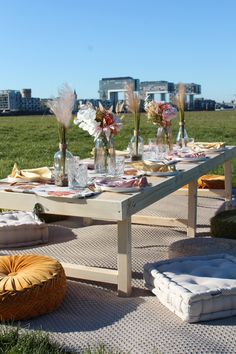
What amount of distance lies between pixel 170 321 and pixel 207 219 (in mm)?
2671

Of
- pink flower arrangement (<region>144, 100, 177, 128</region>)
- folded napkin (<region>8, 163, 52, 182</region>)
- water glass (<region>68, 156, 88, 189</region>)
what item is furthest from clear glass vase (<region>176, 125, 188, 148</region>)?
water glass (<region>68, 156, 88, 189</region>)

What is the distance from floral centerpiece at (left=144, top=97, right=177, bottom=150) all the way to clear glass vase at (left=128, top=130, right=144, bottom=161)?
36cm

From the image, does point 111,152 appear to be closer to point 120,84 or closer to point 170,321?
point 120,84

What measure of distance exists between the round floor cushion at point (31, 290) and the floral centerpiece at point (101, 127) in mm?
943

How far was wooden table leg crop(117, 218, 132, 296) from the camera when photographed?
3.22 metres

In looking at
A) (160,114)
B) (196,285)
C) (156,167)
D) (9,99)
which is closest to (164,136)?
(160,114)

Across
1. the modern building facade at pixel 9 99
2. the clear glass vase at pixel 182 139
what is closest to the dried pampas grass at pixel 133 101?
the clear glass vase at pixel 182 139

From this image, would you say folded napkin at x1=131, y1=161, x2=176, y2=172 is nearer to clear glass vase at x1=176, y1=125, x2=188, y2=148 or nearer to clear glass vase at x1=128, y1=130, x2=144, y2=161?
clear glass vase at x1=128, y1=130, x2=144, y2=161

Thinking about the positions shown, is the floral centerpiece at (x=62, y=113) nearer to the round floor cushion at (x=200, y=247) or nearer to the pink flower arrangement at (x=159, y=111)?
the round floor cushion at (x=200, y=247)

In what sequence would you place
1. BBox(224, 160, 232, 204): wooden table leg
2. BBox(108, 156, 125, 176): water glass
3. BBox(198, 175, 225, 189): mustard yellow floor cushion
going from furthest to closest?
BBox(198, 175, 225, 189): mustard yellow floor cushion
BBox(224, 160, 232, 204): wooden table leg
BBox(108, 156, 125, 176): water glass

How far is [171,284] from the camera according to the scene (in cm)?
303

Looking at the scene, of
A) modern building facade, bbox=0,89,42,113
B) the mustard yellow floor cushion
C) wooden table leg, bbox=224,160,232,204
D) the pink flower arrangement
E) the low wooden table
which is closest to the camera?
the low wooden table

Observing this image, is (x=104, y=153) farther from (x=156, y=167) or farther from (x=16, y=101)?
(x=16, y=101)

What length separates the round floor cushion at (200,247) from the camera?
3722 millimetres
